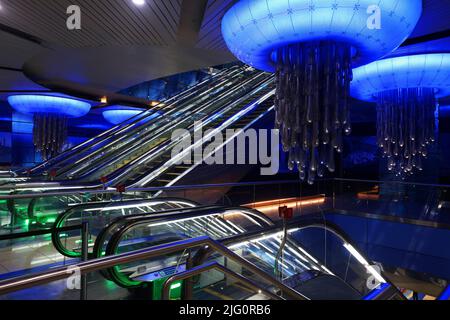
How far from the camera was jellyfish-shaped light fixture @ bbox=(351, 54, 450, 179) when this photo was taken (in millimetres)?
6828

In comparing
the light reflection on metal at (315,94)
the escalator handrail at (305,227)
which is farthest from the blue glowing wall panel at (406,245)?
→ the escalator handrail at (305,227)

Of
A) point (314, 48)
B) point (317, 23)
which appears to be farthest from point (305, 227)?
point (314, 48)

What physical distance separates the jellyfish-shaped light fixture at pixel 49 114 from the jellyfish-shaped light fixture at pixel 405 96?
35.0 ft

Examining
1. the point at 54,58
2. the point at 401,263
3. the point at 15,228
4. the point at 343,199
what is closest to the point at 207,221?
the point at 15,228

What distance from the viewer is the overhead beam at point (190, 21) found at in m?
5.04

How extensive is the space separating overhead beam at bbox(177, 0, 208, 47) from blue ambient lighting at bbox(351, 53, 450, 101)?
3916 millimetres

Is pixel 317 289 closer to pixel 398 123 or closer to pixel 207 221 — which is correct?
pixel 207 221

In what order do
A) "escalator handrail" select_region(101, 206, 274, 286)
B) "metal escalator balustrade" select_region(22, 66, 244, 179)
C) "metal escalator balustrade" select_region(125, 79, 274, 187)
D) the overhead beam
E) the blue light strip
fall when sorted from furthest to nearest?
"metal escalator balustrade" select_region(22, 66, 244, 179) → "metal escalator balustrade" select_region(125, 79, 274, 187) → the overhead beam → "escalator handrail" select_region(101, 206, 274, 286) → the blue light strip

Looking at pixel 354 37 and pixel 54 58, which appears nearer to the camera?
pixel 354 37

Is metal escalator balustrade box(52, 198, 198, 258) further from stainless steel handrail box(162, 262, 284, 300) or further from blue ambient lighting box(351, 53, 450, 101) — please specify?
blue ambient lighting box(351, 53, 450, 101)

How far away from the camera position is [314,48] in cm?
524

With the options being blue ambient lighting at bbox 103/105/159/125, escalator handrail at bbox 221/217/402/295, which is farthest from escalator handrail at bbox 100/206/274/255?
blue ambient lighting at bbox 103/105/159/125
